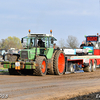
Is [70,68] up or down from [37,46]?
down

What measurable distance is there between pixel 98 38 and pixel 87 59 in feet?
20.2

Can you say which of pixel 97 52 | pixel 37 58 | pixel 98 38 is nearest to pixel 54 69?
pixel 37 58

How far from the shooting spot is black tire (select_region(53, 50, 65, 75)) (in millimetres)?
13664

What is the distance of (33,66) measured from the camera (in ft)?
40.3

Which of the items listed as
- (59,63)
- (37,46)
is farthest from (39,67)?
(59,63)

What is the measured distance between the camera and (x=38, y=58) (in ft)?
41.6

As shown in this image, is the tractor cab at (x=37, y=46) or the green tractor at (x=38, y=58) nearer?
the green tractor at (x=38, y=58)

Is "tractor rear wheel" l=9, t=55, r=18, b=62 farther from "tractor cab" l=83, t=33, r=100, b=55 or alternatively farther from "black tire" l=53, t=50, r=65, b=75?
"tractor cab" l=83, t=33, r=100, b=55

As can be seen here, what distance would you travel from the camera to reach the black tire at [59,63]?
44.8ft

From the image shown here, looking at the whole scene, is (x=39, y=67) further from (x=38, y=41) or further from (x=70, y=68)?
(x=70, y=68)

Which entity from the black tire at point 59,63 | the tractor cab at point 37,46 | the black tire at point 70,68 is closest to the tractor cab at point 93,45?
the black tire at point 70,68

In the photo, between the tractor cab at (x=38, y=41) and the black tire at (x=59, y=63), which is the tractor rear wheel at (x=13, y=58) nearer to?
the tractor cab at (x=38, y=41)

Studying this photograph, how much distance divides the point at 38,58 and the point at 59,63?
2.13m

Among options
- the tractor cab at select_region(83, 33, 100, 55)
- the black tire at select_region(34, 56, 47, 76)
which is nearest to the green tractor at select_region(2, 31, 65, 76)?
the black tire at select_region(34, 56, 47, 76)
